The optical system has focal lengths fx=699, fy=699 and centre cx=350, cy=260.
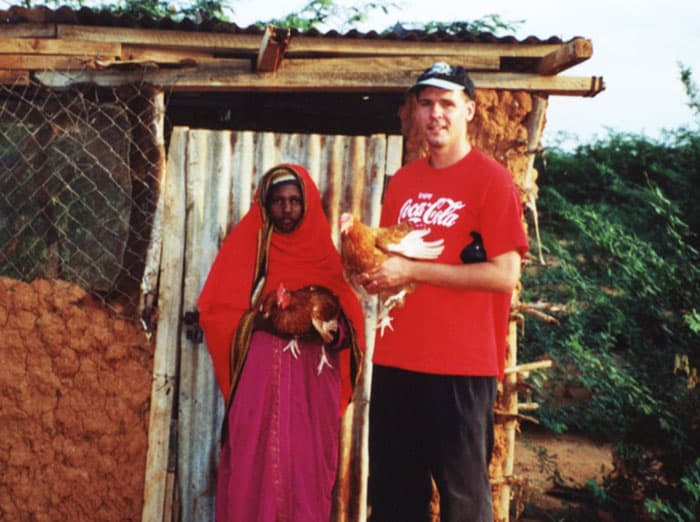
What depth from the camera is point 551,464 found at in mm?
7391

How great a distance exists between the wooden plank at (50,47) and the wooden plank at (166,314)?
628 millimetres

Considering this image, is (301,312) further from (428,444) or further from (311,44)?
(311,44)

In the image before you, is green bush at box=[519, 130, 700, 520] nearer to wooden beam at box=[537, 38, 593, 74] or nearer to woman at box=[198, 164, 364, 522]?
wooden beam at box=[537, 38, 593, 74]

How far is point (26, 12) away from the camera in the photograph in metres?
3.94

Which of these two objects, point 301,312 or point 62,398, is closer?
point 301,312

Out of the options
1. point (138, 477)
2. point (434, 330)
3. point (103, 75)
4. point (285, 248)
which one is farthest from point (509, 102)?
point (138, 477)

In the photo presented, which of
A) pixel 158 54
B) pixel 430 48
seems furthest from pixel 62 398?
pixel 430 48

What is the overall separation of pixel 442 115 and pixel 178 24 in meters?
1.98

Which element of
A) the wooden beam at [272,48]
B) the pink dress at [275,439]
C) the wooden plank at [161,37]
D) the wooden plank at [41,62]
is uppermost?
the wooden plank at [161,37]

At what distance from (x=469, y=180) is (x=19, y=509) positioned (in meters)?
3.30

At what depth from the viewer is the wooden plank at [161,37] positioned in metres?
3.98

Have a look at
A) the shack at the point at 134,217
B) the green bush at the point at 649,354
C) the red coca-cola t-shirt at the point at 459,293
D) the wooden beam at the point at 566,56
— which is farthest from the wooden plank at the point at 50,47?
the green bush at the point at 649,354

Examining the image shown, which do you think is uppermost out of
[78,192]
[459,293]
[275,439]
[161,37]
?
[161,37]

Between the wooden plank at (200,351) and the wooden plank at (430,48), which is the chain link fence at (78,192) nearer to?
the wooden plank at (200,351)
